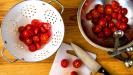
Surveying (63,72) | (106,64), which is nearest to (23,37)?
(63,72)

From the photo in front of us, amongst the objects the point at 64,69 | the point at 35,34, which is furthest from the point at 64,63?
the point at 35,34

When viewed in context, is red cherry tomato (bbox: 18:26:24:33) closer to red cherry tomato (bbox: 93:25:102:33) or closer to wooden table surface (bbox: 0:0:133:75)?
wooden table surface (bbox: 0:0:133:75)

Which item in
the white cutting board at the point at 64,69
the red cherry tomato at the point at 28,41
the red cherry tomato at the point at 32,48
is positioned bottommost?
the white cutting board at the point at 64,69

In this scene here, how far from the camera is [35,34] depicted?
0.87 metres

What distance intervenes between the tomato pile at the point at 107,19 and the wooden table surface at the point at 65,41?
0.05 m

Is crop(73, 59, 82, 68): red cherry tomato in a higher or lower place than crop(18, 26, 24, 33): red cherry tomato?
lower

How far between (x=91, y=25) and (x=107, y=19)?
6 centimetres

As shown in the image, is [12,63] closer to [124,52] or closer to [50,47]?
[50,47]

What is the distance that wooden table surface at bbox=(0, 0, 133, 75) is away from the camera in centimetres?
88

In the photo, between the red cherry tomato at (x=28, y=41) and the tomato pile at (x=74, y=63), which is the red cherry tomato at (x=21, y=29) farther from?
the tomato pile at (x=74, y=63)

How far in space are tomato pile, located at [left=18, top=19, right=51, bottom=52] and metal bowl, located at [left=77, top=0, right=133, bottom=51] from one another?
0.36 feet

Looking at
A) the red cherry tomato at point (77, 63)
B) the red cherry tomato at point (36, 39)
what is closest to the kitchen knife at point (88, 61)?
the red cherry tomato at point (77, 63)

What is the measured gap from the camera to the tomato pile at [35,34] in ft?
2.80

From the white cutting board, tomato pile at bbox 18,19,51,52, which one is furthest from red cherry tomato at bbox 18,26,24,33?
the white cutting board
